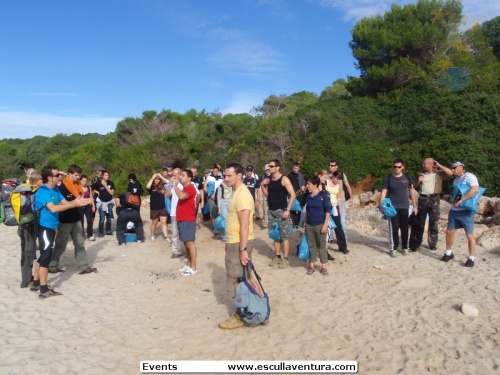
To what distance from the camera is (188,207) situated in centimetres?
661

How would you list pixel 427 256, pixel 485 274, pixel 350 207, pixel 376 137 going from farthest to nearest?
pixel 376 137
pixel 350 207
pixel 427 256
pixel 485 274

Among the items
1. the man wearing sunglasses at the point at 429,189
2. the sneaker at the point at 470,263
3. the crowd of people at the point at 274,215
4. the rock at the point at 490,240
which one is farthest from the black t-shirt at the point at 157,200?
the rock at the point at 490,240

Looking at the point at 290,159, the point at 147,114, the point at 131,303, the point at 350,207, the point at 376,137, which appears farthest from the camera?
the point at 147,114

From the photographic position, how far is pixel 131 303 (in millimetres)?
5754

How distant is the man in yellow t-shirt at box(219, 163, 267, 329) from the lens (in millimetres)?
4391

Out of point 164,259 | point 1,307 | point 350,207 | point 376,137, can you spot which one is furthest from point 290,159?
point 1,307

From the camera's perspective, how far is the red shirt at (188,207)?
6559 millimetres

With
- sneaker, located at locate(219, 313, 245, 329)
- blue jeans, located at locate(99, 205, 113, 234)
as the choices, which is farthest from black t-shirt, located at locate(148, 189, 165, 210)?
sneaker, located at locate(219, 313, 245, 329)

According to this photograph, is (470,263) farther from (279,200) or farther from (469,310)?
(279,200)

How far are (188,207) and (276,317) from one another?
2.54 metres

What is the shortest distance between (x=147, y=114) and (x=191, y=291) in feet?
149

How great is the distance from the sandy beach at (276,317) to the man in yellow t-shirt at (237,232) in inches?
20.6

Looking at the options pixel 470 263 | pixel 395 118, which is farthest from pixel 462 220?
pixel 395 118

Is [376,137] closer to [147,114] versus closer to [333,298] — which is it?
[333,298]
